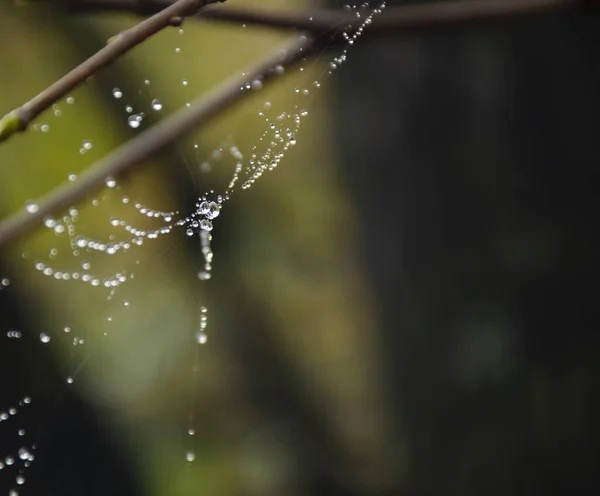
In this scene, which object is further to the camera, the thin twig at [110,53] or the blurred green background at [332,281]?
the blurred green background at [332,281]

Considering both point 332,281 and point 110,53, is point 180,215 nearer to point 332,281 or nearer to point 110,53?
point 332,281

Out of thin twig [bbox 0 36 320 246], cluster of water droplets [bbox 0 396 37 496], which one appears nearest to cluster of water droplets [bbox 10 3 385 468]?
cluster of water droplets [bbox 0 396 37 496]

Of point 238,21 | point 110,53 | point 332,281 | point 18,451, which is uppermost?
point 332,281

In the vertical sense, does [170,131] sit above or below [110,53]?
above

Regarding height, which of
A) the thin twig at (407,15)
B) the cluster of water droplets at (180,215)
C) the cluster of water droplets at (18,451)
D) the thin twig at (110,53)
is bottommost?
the thin twig at (110,53)

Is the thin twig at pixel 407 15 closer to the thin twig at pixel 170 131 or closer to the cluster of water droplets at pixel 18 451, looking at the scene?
the thin twig at pixel 170 131

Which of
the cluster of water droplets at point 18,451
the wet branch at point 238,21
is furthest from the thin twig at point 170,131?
the cluster of water droplets at point 18,451

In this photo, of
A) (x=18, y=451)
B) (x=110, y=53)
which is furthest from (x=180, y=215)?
(x=110, y=53)

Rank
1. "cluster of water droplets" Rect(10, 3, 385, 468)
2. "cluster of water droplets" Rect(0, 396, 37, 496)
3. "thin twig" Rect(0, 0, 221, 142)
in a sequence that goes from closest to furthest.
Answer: "thin twig" Rect(0, 0, 221, 142) < "cluster of water droplets" Rect(10, 3, 385, 468) < "cluster of water droplets" Rect(0, 396, 37, 496)

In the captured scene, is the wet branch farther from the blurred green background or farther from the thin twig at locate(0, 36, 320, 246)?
the blurred green background
